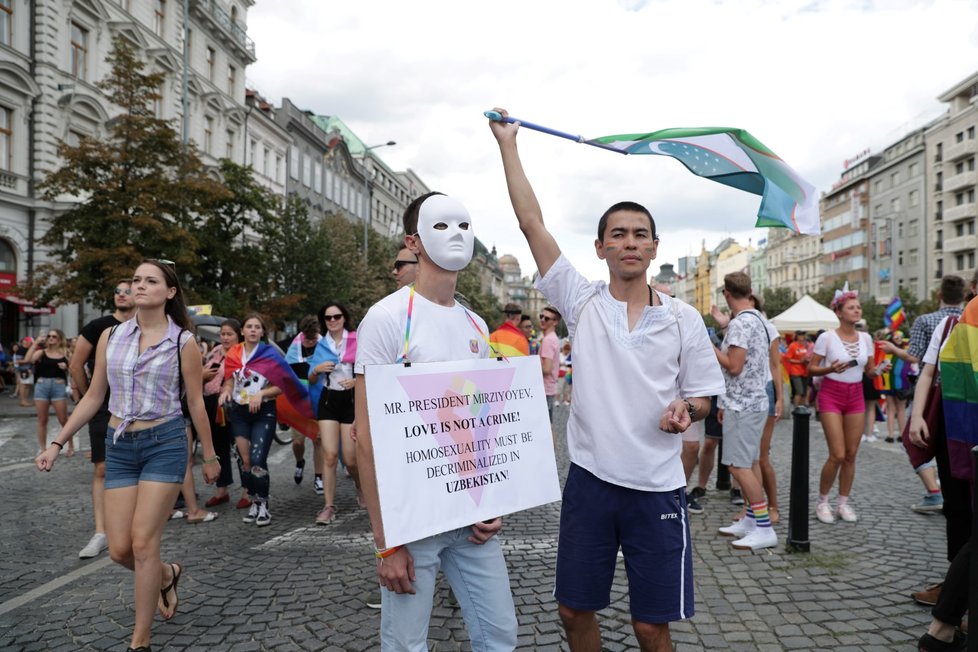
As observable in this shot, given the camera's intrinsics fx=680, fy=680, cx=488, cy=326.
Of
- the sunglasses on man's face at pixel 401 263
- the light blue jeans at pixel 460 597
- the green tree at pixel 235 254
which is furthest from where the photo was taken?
the green tree at pixel 235 254

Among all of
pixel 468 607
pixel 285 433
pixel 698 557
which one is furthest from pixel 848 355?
pixel 285 433

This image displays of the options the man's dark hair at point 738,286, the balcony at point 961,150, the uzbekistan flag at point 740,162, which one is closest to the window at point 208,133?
the man's dark hair at point 738,286

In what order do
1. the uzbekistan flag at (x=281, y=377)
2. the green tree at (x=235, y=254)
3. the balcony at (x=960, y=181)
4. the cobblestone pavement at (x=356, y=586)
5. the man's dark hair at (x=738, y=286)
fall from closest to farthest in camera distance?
1. the cobblestone pavement at (x=356, y=586)
2. the man's dark hair at (x=738, y=286)
3. the uzbekistan flag at (x=281, y=377)
4. the green tree at (x=235, y=254)
5. the balcony at (x=960, y=181)

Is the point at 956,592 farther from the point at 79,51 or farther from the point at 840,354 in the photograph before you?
the point at 79,51

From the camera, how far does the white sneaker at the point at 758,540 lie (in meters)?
4.99

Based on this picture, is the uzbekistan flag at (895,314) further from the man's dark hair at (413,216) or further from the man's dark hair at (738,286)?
the man's dark hair at (413,216)

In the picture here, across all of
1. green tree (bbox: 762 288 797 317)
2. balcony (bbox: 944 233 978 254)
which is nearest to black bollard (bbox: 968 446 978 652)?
balcony (bbox: 944 233 978 254)

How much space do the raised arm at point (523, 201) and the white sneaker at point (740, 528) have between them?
344 centimetres

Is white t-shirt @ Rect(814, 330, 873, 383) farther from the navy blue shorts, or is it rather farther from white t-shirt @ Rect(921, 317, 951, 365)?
the navy blue shorts

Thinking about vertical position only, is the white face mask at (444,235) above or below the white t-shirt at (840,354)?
above

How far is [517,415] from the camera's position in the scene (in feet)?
8.14

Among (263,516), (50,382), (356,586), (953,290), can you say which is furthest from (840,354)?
(50,382)

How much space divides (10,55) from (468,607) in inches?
1033

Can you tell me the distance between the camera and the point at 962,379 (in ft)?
11.2
